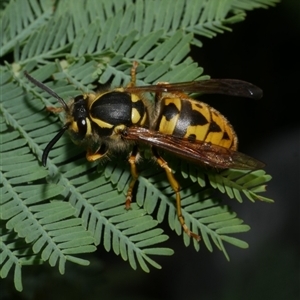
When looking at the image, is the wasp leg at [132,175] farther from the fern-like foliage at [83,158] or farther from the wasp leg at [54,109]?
the wasp leg at [54,109]

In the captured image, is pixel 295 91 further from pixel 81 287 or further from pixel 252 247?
pixel 81 287

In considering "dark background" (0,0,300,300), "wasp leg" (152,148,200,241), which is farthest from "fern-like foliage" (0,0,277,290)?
"dark background" (0,0,300,300)

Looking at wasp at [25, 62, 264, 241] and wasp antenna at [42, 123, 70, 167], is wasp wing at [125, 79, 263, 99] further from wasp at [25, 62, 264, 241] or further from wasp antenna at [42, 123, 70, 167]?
wasp antenna at [42, 123, 70, 167]

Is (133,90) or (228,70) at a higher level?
(133,90)

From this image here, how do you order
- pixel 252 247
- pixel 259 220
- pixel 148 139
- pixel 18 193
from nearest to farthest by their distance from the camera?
pixel 18 193, pixel 148 139, pixel 252 247, pixel 259 220

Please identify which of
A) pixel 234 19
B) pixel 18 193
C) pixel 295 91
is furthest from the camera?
pixel 295 91

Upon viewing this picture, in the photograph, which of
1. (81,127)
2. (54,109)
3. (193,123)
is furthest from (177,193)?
(54,109)

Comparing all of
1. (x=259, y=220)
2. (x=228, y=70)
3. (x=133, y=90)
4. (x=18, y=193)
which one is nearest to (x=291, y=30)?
(x=228, y=70)
